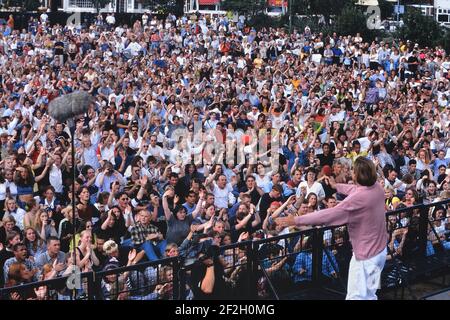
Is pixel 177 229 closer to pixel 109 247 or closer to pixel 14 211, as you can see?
pixel 109 247

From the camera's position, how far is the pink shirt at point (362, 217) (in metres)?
6.32

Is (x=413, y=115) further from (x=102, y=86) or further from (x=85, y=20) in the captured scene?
(x=85, y=20)

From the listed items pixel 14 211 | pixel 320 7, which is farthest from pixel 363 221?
pixel 320 7

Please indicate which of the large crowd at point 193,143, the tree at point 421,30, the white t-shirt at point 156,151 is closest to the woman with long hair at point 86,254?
the large crowd at point 193,143

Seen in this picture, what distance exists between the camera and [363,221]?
650 centimetres

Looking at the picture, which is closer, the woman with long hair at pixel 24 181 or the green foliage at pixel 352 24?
the woman with long hair at pixel 24 181

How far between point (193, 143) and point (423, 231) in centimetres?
628

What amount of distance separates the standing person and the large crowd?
1.51m

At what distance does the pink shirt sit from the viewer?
6.32 metres

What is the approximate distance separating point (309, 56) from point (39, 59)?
9009 mm

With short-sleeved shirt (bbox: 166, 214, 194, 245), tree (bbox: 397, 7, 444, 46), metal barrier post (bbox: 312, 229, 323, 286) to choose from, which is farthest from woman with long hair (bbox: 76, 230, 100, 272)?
tree (bbox: 397, 7, 444, 46)

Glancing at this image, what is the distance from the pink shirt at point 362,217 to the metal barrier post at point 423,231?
2.95m

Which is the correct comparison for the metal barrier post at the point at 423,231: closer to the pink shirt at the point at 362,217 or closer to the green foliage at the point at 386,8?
the pink shirt at the point at 362,217
